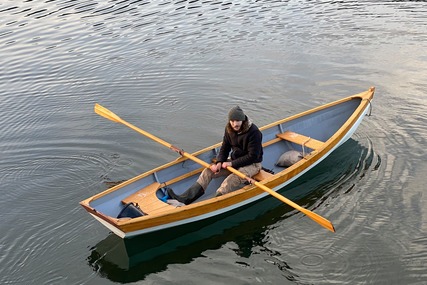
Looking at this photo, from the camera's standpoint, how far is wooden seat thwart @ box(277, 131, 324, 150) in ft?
41.3

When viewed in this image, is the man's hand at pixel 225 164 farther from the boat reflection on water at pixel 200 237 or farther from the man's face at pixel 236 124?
the boat reflection on water at pixel 200 237

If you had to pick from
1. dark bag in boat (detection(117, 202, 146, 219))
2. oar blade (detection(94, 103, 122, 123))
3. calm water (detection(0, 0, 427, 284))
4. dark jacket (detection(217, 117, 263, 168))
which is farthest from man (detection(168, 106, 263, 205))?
oar blade (detection(94, 103, 122, 123))

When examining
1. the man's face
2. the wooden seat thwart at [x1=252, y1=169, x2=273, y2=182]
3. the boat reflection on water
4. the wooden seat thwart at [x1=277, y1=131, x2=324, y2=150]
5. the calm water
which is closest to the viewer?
the calm water

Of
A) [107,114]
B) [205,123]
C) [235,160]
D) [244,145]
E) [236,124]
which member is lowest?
[205,123]

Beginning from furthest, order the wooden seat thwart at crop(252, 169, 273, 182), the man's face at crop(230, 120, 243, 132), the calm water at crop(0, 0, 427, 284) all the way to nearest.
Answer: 1. the wooden seat thwart at crop(252, 169, 273, 182)
2. the man's face at crop(230, 120, 243, 132)
3. the calm water at crop(0, 0, 427, 284)

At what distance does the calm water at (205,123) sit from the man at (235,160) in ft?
2.61

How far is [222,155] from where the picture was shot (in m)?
11.6

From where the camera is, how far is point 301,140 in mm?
12891

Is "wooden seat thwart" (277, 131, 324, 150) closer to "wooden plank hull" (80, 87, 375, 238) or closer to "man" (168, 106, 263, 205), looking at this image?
"wooden plank hull" (80, 87, 375, 238)

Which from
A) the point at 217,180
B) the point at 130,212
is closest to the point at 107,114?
the point at 217,180

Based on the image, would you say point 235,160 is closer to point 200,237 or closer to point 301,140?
point 200,237

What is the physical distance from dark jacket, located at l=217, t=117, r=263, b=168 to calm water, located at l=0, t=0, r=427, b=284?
3.91ft

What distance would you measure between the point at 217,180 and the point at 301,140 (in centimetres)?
→ 243

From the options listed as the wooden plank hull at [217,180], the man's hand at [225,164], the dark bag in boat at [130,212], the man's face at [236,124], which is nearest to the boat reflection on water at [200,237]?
the wooden plank hull at [217,180]
